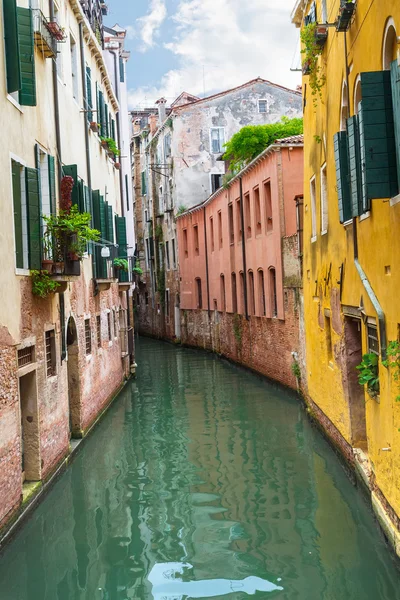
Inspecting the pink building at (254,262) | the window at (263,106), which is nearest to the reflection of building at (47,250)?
the pink building at (254,262)

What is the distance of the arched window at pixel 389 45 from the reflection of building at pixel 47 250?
4.12 meters

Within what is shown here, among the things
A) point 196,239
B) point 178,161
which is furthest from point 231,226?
point 178,161

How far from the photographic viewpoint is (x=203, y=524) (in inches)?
340

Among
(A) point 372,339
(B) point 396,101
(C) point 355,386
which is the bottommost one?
(C) point 355,386

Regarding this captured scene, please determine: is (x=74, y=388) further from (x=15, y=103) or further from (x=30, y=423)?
(x=15, y=103)

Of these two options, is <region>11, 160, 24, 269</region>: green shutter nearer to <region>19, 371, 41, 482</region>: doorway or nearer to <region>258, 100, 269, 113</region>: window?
<region>19, 371, 41, 482</region>: doorway

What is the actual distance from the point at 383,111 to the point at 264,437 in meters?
7.78

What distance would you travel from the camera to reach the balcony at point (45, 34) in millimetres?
10406

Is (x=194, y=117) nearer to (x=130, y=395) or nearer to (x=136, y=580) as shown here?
(x=130, y=395)

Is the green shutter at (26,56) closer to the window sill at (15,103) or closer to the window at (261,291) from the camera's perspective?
the window sill at (15,103)

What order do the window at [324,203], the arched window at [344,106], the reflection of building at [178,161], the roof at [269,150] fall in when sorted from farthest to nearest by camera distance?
the reflection of building at [178,161]
the roof at [269,150]
the window at [324,203]
the arched window at [344,106]

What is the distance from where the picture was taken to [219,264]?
2930 cm

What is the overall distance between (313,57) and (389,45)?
494 centimetres

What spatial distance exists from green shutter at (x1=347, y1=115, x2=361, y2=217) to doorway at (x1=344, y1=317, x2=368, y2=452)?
2286 millimetres
